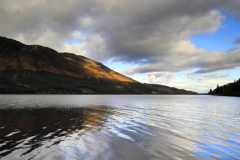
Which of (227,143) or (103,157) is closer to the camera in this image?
(103,157)

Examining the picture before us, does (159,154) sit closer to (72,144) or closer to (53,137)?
(72,144)

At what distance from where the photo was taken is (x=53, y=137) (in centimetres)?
1728

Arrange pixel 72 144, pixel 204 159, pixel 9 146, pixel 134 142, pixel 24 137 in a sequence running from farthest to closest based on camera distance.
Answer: pixel 24 137 < pixel 134 142 < pixel 72 144 < pixel 9 146 < pixel 204 159

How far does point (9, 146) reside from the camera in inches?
546

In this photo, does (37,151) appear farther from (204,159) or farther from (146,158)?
(204,159)

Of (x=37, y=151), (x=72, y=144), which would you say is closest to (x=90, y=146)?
(x=72, y=144)

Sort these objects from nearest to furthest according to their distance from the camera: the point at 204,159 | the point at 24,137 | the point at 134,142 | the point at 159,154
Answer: the point at 204,159
the point at 159,154
the point at 134,142
the point at 24,137

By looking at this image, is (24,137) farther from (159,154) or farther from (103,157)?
(159,154)

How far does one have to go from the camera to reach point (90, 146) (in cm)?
1441

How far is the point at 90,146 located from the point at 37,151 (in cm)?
467

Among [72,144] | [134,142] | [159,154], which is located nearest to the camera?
[159,154]

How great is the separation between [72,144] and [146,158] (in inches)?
302

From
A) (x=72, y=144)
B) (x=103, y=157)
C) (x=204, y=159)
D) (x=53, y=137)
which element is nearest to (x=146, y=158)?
(x=103, y=157)

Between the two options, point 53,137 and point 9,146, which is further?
point 53,137
